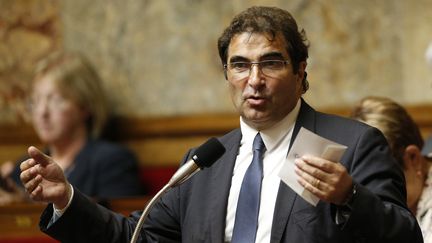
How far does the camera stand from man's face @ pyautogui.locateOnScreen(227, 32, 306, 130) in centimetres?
304

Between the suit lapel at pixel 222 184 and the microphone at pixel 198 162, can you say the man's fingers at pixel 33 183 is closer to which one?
the microphone at pixel 198 162

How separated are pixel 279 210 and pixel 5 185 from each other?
2.93 metres

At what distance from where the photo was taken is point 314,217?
113 inches

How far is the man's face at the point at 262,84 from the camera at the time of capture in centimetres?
304

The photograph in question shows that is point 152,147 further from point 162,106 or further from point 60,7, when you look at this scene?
point 60,7

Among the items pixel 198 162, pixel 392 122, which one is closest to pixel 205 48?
pixel 392 122

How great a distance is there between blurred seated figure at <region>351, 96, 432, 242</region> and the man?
24.2 inches

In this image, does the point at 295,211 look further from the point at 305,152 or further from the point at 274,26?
the point at 274,26

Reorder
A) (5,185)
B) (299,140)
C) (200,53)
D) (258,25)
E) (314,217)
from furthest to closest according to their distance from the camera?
(200,53), (5,185), (258,25), (314,217), (299,140)

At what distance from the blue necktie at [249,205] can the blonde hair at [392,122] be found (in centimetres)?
78

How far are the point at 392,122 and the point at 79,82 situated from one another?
2.54 m

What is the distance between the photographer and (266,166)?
122 inches

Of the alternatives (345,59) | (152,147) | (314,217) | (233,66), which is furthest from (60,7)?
(314,217)

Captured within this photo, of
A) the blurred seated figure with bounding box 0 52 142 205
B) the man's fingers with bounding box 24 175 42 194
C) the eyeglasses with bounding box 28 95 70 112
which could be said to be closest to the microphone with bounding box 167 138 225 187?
the man's fingers with bounding box 24 175 42 194
